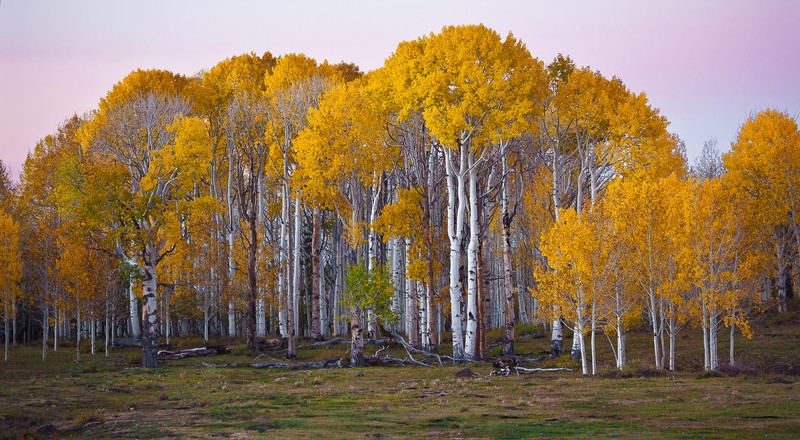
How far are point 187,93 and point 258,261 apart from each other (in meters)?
14.1

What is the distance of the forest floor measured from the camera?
19578 millimetres

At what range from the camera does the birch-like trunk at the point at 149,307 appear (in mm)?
41125

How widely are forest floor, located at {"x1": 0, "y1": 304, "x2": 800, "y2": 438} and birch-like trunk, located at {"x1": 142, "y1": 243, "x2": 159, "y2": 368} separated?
1233 mm

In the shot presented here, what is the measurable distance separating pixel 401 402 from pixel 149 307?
793 inches

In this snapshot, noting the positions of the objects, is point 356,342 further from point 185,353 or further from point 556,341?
point 185,353

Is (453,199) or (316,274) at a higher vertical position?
(453,199)

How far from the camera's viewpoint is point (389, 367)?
132 ft

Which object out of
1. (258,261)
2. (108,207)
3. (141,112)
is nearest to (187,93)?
(258,261)

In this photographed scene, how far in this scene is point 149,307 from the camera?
135 feet

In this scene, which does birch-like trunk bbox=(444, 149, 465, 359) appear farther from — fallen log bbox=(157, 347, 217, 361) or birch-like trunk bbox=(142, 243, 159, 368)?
fallen log bbox=(157, 347, 217, 361)

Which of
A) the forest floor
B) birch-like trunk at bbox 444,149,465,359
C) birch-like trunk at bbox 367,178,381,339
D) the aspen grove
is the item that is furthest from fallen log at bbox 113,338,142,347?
birch-like trunk at bbox 444,149,465,359

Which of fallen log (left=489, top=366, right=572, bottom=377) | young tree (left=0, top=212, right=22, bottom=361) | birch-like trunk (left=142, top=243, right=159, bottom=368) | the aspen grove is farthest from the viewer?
young tree (left=0, top=212, right=22, bottom=361)

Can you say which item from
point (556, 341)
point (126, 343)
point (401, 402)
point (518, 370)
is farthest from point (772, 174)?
point (126, 343)

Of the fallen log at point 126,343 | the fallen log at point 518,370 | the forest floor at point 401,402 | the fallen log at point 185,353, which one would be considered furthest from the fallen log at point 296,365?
the fallen log at point 126,343
